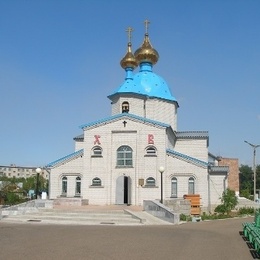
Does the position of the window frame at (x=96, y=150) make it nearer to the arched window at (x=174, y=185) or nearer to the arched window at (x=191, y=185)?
the arched window at (x=174, y=185)

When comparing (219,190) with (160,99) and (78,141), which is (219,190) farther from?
(78,141)

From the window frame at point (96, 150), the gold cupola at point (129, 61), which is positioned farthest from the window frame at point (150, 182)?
the gold cupola at point (129, 61)

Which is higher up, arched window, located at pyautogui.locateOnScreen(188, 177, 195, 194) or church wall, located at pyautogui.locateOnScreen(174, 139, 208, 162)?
church wall, located at pyautogui.locateOnScreen(174, 139, 208, 162)

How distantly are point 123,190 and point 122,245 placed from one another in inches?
658

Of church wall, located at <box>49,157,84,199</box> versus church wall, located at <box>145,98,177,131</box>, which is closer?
church wall, located at <box>49,157,84,199</box>

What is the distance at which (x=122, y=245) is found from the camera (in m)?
11.0

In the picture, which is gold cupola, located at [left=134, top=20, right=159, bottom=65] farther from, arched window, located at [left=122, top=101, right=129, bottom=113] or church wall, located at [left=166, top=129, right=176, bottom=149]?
church wall, located at [left=166, top=129, right=176, bottom=149]

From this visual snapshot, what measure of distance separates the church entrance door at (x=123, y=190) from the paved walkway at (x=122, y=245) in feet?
42.9

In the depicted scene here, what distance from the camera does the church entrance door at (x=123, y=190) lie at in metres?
27.4

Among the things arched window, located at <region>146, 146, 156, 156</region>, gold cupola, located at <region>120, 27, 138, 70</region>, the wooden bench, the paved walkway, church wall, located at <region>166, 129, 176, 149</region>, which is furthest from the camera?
gold cupola, located at <region>120, 27, 138, 70</region>

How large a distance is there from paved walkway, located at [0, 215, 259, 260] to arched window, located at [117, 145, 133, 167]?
13.4 metres

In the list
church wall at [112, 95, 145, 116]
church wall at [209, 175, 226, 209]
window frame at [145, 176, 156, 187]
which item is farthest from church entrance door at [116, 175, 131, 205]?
church wall at [112, 95, 145, 116]

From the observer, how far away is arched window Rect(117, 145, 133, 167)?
2780cm

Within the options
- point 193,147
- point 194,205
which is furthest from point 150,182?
point 193,147
